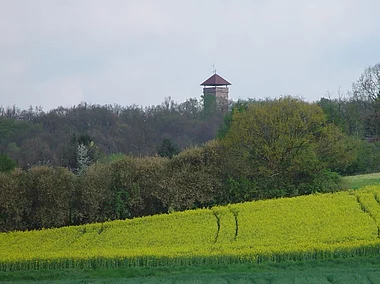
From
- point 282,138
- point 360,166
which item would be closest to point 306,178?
point 282,138

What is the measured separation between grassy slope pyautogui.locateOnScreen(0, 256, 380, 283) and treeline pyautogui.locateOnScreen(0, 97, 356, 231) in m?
11.4

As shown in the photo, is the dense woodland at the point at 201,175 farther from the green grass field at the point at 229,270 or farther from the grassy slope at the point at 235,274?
the grassy slope at the point at 235,274

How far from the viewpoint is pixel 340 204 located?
2891 centimetres

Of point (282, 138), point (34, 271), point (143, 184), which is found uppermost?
point (282, 138)

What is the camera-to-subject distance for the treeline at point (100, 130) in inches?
2181

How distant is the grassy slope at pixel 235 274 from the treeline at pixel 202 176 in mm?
11400

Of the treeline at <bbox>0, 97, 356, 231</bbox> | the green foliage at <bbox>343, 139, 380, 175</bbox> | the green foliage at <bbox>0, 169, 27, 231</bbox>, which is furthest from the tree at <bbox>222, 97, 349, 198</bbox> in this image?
the green foliage at <bbox>343, 139, 380, 175</bbox>

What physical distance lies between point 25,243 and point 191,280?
1017 cm

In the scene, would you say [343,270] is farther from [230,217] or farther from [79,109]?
[79,109]

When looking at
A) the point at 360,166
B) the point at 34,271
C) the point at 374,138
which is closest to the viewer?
the point at 34,271

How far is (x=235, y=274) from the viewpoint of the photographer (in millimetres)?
18922

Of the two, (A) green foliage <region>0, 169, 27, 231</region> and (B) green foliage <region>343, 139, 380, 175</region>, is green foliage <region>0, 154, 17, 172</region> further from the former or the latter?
(B) green foliage <region>343, 139, 380, 175</region>

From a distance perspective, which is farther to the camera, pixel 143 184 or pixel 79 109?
pixel 79 109

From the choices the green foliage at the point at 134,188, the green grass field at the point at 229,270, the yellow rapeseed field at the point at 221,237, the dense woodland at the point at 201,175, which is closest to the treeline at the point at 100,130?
the dense woodland at the point at 201,175
